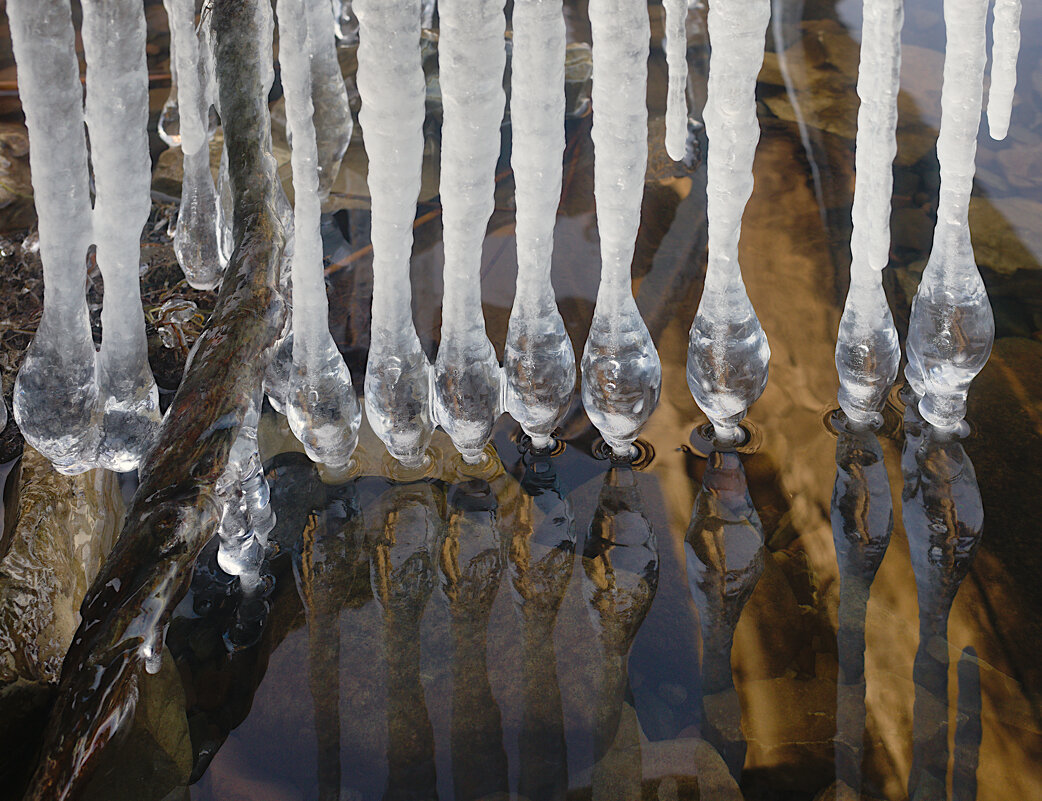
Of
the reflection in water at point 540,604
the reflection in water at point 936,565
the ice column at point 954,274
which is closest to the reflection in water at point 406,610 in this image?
the reflection in water at point 540,604

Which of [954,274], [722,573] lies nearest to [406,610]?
[722,573]

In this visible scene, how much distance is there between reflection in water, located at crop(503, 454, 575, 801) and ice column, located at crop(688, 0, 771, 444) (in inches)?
12.1

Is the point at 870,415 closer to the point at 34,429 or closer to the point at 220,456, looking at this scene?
the point at 220,456

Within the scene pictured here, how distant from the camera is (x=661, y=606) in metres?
1.36

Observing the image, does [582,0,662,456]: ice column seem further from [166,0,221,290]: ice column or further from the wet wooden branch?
[166,0,221,290]: ice column

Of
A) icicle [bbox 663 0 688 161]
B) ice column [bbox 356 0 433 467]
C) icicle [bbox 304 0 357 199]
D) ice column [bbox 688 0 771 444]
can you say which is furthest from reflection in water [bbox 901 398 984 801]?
icicle [bbox 304 0 357 199]

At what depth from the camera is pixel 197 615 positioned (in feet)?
4.38

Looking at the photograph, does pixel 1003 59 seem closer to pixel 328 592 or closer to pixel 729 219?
pixel 729 219

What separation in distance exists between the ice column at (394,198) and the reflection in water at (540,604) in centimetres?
22

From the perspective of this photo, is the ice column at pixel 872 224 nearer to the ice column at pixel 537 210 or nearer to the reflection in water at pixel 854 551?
the reflection in water at pixel 854 551

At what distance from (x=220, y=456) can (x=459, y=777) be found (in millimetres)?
498

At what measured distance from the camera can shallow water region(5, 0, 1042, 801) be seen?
115cm

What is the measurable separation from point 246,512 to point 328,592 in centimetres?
18

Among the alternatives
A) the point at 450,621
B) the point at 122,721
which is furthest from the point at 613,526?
the point at 122,721
